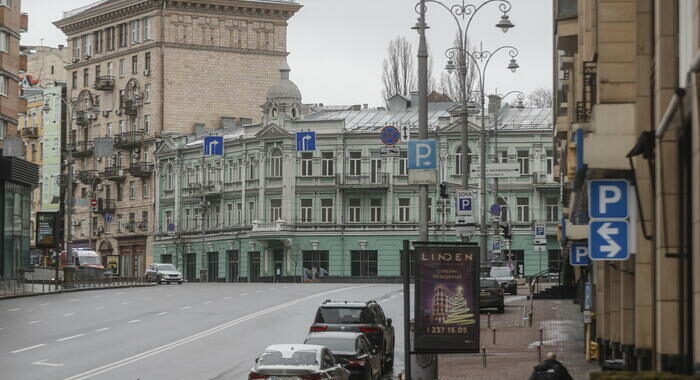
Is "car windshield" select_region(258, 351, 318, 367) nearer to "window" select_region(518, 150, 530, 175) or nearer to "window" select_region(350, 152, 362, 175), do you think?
"window" select_region(518, 150, 530, 175)

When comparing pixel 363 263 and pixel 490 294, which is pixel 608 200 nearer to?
pixel 490 294

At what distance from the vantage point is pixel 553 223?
9462cm

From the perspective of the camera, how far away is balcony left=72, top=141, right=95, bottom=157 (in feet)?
391

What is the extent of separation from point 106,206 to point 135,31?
14669 millimetres

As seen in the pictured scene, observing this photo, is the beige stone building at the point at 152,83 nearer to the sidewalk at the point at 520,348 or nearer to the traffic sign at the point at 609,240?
the sidewalk at the point at 520,348

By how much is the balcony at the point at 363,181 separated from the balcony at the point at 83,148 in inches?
1192

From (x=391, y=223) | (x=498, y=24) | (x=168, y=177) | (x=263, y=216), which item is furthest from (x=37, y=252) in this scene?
(x=498, y=24)

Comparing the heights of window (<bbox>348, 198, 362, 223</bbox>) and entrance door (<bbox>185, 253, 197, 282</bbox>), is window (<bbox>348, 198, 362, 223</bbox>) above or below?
above

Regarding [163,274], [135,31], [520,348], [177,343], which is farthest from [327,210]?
[520,348]

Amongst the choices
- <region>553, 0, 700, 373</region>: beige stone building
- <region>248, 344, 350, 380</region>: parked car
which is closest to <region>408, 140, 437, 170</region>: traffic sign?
<region>553, 0, 700, 373</region>: beige stone building

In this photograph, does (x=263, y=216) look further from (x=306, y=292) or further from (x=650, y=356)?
(x=650, y=356)

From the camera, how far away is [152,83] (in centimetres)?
11106

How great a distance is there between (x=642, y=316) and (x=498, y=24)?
83.0ft

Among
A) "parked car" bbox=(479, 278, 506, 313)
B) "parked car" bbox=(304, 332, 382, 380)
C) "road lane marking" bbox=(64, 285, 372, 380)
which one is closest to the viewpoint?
"parked car" bbox=(304, 332, 382, 380)
